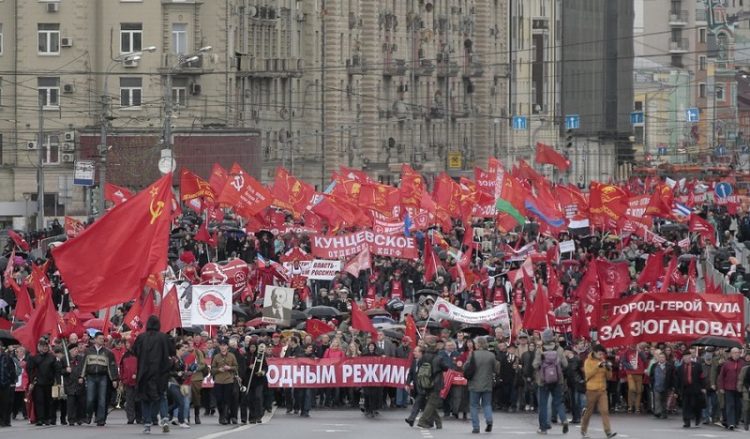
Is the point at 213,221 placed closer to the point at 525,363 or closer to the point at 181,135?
the point at 181,135

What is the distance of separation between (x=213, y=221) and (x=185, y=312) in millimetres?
29571

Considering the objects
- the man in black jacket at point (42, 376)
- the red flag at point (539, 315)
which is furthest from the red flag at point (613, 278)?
the man in black jacket at point (42, 376)

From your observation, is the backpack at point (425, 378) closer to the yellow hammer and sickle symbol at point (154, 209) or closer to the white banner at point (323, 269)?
the yellow hammer and sickle symbol at point (154, 209)

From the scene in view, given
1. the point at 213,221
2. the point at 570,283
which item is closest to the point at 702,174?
the point at 213,221

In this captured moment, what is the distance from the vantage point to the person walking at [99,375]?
30.2m

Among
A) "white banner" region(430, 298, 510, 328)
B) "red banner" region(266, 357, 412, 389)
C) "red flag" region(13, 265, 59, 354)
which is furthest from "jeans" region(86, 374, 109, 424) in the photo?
"white banner" region(430, 298, 510, 328)

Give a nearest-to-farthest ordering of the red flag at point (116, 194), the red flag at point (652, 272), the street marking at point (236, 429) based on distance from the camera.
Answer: the street marking at point (236, 429) → the red flag at point (652, 272) → the red flag at point (116, 194)

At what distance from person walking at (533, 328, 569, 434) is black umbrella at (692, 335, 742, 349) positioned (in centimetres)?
246

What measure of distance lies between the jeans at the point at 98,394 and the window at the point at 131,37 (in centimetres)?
5493

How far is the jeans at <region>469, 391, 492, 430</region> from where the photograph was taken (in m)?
30.3

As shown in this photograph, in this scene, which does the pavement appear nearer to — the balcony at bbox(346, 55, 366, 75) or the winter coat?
the winter coat

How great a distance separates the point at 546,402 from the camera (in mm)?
30641

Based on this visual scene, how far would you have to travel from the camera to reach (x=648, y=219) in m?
58.2

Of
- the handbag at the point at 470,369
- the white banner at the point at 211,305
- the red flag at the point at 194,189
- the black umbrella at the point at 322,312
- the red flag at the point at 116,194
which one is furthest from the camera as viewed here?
the red flag at the point at 194,189
